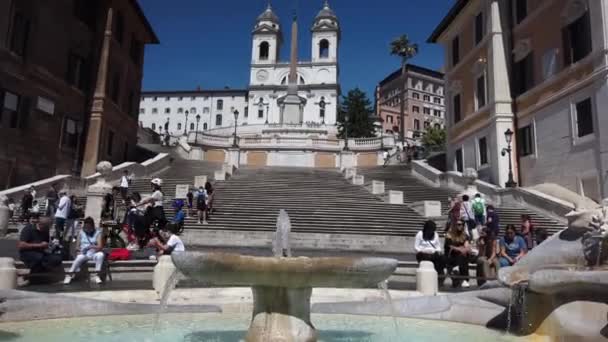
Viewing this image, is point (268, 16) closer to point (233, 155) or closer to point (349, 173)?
point (233, 155)

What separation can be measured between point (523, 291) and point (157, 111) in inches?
4824

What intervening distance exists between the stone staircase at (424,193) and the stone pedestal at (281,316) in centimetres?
1483

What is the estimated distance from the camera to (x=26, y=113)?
982 inches

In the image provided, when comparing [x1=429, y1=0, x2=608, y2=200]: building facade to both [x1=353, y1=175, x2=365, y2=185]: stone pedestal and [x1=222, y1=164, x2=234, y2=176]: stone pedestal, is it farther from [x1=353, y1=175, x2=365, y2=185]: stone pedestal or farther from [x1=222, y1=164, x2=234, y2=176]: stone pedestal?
[x1=222, y1=164, x2=234, y2=176]: stone pedestal

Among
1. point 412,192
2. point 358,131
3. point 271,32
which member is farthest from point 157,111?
point 412,192

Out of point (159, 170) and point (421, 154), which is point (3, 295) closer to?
point (159, 170)

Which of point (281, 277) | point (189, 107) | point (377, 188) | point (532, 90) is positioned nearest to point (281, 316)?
point (281, 277)

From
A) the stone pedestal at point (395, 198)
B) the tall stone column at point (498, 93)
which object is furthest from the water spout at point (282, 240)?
the tall stone column at point (498, 93)

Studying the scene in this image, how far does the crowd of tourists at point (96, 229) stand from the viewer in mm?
8789

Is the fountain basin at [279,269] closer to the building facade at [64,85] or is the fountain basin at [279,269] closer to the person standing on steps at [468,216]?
the person standing on steps at [468,216]

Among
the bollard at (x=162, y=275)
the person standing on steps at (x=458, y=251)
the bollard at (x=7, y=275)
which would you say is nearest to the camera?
the bollard at (x=7, y=275)

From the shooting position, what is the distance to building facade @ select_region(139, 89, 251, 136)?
11781cm

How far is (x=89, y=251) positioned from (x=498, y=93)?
2373 centimetres

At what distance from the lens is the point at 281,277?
4520mm
